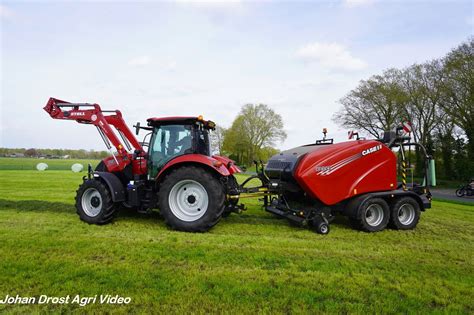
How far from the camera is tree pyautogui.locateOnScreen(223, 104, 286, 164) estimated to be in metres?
49.2

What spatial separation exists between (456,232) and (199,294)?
19.4 ft

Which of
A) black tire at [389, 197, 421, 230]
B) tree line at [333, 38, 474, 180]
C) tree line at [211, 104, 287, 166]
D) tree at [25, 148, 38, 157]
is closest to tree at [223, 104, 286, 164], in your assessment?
tree line at [211, 104, 287, 166]

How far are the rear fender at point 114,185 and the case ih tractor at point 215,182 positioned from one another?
2 cm

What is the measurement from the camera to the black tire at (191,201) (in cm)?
576

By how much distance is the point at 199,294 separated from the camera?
127 inches

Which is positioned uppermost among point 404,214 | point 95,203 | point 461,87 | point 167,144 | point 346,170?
point 461,87

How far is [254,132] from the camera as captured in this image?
A: 49.6 m

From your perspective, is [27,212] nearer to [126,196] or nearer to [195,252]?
[126,196]

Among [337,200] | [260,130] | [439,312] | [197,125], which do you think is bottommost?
[439,312]

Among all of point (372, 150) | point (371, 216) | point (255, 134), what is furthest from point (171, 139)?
point (255, 134)

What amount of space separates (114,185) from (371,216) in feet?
17.2

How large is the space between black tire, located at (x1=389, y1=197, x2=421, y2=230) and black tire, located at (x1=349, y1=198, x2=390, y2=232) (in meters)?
0.20

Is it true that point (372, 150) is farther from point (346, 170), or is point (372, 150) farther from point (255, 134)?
point (255, 134)

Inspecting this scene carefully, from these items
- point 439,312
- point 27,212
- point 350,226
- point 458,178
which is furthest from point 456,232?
point 458,178
